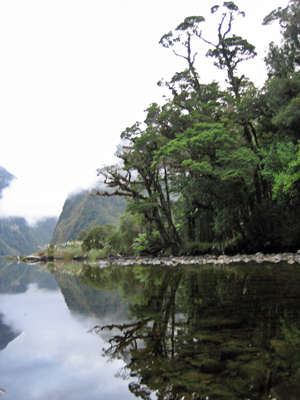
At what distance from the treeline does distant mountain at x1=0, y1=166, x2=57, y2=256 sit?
313 ft

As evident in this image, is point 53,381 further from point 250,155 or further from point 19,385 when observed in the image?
point 250,155

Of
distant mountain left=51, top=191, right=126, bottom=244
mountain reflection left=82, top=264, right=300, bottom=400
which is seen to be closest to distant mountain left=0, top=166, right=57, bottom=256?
distant mountain left=51, top=191, right=126, bottom=244

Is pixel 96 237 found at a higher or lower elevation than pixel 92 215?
lower

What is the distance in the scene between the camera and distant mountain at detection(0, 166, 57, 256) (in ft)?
383

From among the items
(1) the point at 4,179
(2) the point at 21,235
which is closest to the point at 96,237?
(2) the point at 21,235

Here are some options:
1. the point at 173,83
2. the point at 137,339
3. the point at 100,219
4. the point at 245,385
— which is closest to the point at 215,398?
the point at 245,385

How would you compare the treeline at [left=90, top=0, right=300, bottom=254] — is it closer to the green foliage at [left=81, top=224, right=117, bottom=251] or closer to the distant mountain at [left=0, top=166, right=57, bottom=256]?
the green foliage at [left=81, top=224, right=117, bottom=251]

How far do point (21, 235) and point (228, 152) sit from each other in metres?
143

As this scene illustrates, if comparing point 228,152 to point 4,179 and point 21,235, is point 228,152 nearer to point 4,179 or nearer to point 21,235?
point 21,235

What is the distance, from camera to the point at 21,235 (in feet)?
454

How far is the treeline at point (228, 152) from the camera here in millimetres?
13008

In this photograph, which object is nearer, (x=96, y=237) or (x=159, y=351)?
(x=159, y=351)

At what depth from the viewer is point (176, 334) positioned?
7.82 feet

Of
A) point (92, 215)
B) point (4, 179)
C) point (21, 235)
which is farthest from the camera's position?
point (4, 179)
